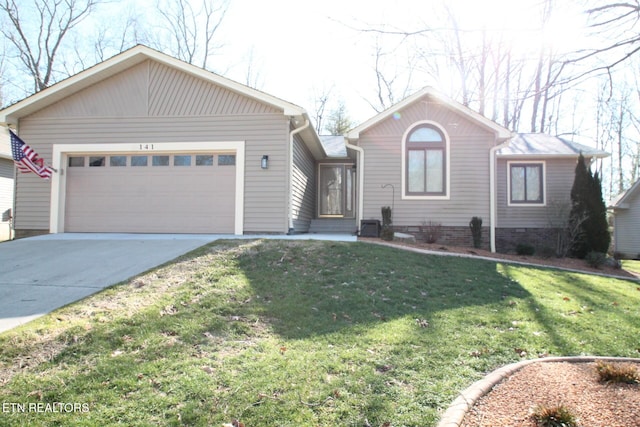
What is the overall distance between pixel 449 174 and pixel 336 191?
4807mm

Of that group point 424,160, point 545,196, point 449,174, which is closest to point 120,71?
point 424,160

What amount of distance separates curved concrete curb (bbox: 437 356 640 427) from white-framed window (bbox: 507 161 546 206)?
9380 millimetres

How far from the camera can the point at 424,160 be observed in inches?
430

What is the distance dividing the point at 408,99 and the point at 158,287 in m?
8.18

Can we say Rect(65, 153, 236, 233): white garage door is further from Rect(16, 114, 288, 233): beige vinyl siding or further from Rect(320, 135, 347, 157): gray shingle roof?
Rect(320, 135, 347, 157): gray shingle roof

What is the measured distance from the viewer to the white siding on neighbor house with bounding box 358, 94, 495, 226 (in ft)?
35.2

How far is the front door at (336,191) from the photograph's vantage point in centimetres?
1438

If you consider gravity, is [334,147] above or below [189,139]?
above

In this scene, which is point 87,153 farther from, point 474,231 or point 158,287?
point 474,231

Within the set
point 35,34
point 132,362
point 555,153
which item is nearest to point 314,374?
point 132,362

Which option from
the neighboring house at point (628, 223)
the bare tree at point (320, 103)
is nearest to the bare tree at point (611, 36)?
the neighboring house at point (628, 223)

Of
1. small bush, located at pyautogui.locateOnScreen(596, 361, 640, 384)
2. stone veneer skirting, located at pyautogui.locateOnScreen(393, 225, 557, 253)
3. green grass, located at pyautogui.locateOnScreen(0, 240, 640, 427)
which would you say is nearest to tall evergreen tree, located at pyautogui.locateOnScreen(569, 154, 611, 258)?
stone veneer skirting, located at pyautogui.locateOnScreen(393, 225, 557, 253)

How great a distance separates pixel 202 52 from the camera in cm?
2405

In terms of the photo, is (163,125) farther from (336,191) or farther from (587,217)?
(587,217)
